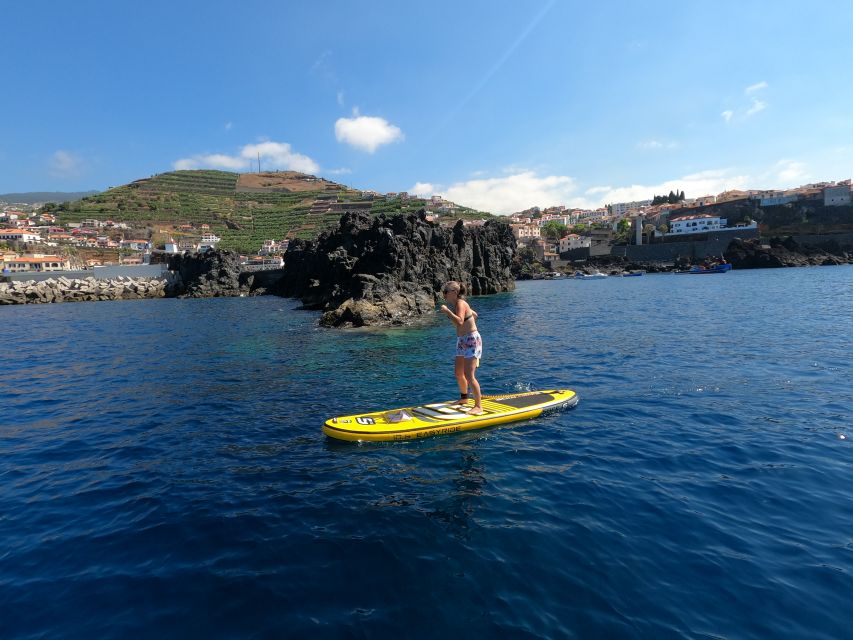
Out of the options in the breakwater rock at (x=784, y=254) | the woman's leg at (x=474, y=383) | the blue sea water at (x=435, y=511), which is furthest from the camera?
the breakwater rock at (x=784, y=254)

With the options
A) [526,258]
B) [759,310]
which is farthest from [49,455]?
[526,258]

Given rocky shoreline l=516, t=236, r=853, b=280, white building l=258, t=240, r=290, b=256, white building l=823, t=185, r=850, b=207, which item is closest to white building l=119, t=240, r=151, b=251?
white building l=258, t=240, r=290, b=256

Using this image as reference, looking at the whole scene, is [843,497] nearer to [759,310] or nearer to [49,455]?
[49,455]

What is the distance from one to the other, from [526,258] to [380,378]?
398 ft

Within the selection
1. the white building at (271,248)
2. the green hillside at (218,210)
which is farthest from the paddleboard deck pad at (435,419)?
the green hillside at (218,210)

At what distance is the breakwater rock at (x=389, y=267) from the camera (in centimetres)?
3688

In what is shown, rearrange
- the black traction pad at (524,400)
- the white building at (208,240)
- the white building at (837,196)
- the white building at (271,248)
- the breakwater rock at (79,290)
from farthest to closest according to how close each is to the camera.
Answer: the white building at (271,248) → the white building at (208,240) → the white building at (837,196) → the breakwater rock at (79,290) → the black traction pad at (524,400)

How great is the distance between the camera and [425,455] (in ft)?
32.4

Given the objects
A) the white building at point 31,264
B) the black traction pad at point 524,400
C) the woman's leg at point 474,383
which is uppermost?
the white building at point 31,264

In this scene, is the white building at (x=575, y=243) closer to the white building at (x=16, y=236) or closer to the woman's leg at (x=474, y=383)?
the woman's leg at (x=474, y=383)

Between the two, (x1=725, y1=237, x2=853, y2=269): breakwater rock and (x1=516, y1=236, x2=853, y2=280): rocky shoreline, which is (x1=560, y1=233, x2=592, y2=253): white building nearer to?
(x1=516, y1=236, x2=853, y2=280): rocky shoreline

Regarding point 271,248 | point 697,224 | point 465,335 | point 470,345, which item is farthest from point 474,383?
point 697,224

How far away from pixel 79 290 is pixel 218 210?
101 m

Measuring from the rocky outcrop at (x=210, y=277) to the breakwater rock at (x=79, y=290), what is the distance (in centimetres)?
431
